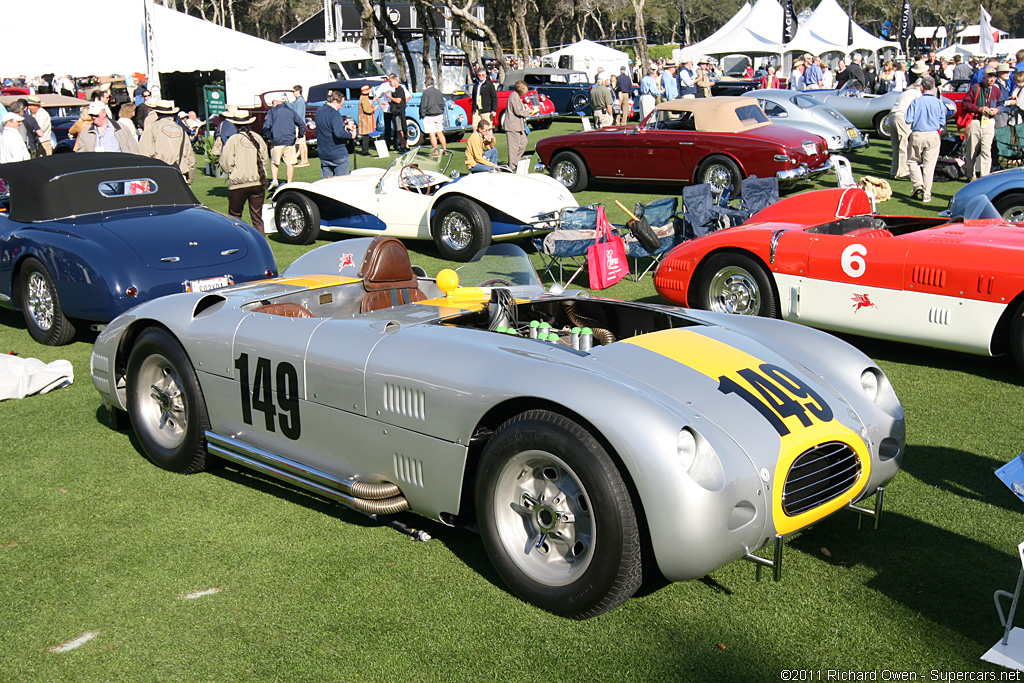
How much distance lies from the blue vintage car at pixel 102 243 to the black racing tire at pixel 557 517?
5094 millimetres

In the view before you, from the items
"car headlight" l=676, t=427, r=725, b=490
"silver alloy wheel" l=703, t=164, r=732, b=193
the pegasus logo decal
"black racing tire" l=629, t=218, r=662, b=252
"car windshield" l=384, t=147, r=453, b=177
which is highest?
"car windshield" l=384, t=147, r=453, b=177

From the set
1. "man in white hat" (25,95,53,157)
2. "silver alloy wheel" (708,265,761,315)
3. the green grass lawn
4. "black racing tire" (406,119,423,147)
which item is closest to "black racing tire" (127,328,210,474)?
the green grass lawn

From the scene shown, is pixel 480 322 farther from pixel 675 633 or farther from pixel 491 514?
Answer: pixel 675 633

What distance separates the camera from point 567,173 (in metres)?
16.2

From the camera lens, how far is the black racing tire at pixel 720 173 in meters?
14.2

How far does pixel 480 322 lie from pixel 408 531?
1.10 meters

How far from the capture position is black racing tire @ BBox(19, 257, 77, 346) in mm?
8070

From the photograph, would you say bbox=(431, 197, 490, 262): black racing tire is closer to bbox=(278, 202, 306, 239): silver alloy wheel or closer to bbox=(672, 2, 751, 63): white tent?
bbox=(278, 202, 306, 239): silver alloy wheel

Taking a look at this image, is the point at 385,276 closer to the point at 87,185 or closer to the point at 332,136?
the point at 87,185

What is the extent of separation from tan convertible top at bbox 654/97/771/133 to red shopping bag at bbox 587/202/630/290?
5.55 meters

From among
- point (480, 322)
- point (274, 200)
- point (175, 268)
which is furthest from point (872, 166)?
point (480, 322)

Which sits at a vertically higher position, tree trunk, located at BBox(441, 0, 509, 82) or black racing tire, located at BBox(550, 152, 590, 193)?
tree trunk, located at BBox(441, 0, 509, 82)

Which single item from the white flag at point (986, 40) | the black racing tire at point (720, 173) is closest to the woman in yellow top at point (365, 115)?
the black racing tire at point (720, 173)

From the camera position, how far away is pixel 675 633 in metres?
3.43
